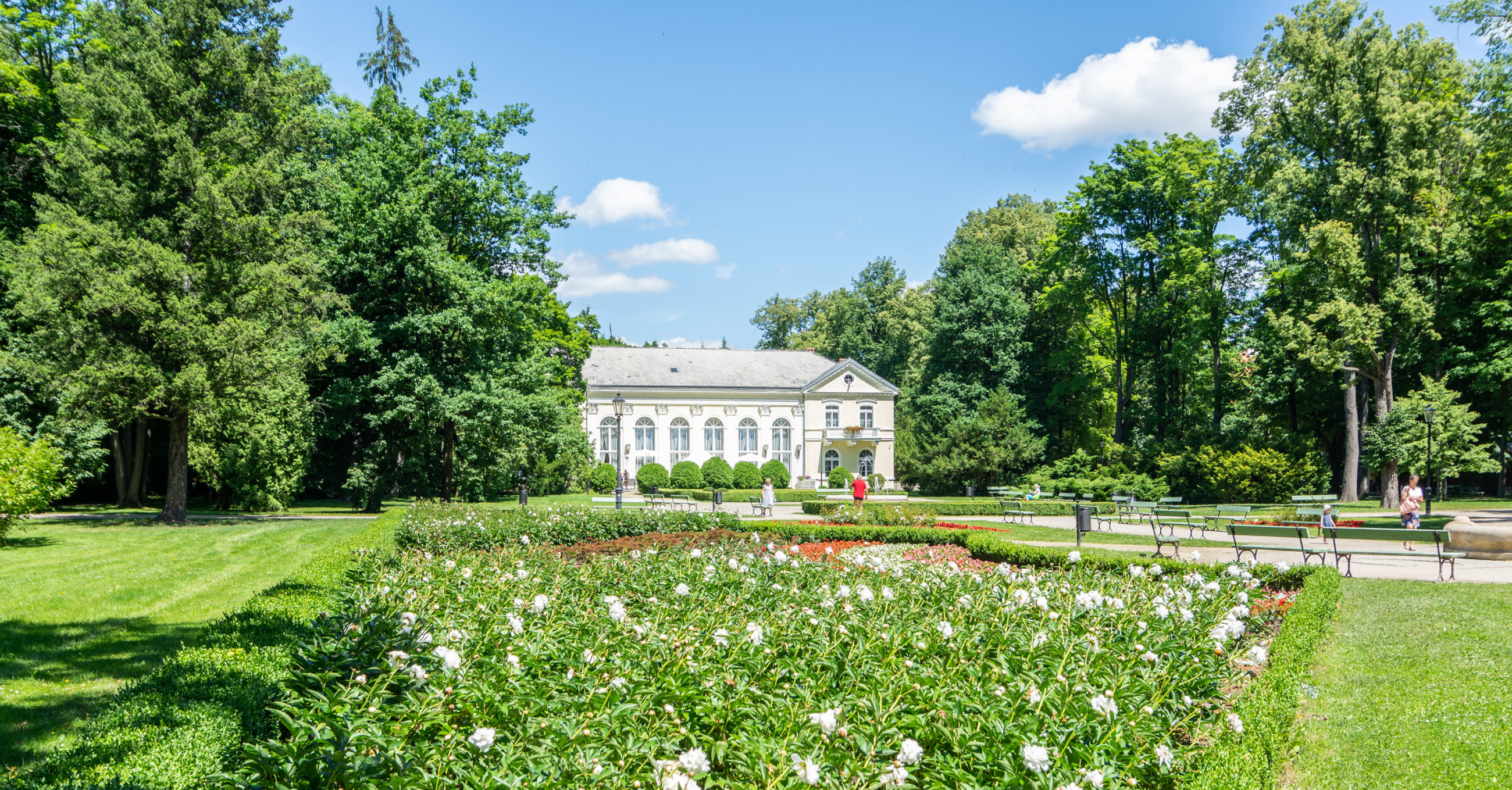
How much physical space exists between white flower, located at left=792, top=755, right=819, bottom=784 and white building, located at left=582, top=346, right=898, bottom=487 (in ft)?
154

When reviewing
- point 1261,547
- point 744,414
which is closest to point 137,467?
point 1261,547

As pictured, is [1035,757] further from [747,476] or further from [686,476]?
[747,476]

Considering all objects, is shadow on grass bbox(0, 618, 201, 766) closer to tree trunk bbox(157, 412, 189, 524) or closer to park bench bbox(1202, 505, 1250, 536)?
tree trunk bbox(157, 412, 189, 524)

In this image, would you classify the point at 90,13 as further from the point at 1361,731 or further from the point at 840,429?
the point at 840,429

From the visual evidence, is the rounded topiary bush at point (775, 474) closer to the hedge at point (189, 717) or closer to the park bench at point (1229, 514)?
the park bench at point (1229, 514)

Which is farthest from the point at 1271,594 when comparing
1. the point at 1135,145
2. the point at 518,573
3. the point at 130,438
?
the point at 130,438

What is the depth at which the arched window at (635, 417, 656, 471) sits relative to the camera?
164ft

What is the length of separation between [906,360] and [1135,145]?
23.7m

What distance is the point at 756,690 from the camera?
4008 mm

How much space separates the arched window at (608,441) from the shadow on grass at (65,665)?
4116 cm

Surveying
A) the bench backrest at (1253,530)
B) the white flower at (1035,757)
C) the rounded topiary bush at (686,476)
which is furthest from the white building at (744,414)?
the white flower at (1035,757)

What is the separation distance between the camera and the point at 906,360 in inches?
2247

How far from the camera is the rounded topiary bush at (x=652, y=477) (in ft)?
151

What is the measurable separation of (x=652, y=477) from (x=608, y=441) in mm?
5862
